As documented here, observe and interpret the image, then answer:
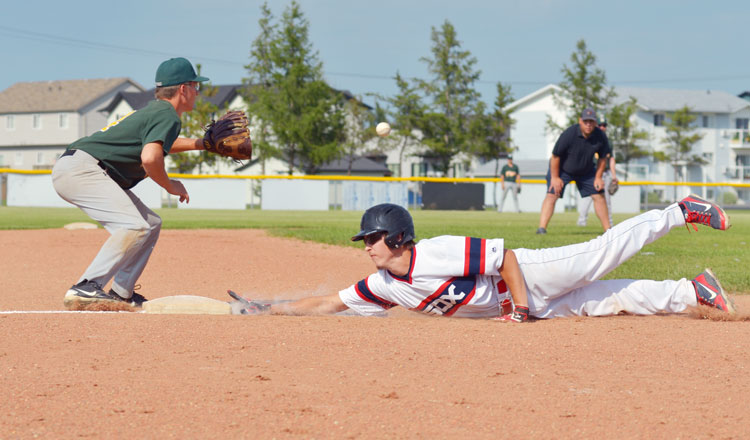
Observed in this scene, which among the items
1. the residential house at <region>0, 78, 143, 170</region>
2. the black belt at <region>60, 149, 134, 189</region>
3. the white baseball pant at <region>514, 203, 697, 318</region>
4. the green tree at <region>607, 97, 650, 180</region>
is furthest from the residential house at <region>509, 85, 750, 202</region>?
the black belt at <region>60, 149, 134, 189</region>

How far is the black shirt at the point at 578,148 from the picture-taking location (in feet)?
36.1

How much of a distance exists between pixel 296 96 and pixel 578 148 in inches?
1093

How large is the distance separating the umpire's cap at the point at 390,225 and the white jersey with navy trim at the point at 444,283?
0.12m

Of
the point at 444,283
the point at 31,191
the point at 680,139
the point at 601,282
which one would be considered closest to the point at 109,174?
the point at 444,283

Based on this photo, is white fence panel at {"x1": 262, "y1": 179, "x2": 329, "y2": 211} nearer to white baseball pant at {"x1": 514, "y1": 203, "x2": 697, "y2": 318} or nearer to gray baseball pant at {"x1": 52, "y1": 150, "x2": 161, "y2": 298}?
gray baseball pant at {"x1": 52, "y1": 150, "x2": 161, "y2": 298}

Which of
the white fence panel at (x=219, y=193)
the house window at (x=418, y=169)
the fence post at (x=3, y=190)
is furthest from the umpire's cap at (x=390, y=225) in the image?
the house window at (x=418, y=169)

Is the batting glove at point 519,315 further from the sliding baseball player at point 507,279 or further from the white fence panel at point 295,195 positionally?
the white fence panel at point 295,195

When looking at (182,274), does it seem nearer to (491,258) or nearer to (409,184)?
(491,258)

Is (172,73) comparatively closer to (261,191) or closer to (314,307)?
(314,307)

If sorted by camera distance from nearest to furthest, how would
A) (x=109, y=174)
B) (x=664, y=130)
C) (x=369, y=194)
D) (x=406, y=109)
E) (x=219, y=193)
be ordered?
(x=109, y=174) < (x=369, y=194) < (x=219, y=193) < (x=406, y=109) < (x=664, y=130)

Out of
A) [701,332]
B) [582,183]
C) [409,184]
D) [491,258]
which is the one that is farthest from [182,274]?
[409,184]

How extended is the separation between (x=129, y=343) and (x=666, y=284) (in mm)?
3206

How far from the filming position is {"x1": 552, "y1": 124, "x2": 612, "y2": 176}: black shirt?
11000 mm

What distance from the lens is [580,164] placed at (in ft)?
36.3
